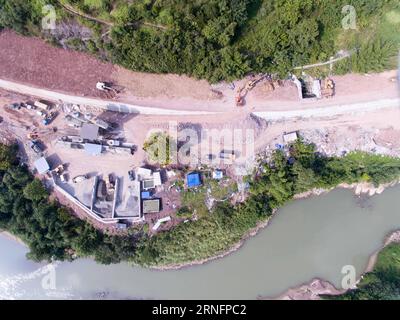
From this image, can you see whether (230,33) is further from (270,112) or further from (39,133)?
(39,133)

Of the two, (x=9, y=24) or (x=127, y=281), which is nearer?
(x=9, y=24)

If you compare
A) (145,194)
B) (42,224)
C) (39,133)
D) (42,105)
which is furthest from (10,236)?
(145,194)

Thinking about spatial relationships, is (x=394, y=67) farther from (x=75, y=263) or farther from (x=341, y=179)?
(x=75, y=263)

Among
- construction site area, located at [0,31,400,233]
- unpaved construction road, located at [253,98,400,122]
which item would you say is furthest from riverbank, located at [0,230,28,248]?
unpaved construction road, located at [253,98,400,122]

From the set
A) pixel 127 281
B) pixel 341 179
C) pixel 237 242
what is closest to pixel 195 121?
pixel 237 242

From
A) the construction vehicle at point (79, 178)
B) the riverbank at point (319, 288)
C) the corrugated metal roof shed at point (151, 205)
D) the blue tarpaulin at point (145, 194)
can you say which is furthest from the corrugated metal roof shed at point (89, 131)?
the riverbank at point (319, 288)

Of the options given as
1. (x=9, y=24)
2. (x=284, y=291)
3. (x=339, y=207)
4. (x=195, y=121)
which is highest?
(x=9, y=24)

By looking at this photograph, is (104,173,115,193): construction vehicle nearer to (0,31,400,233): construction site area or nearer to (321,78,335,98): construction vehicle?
(0,31,400,233): construction site area
